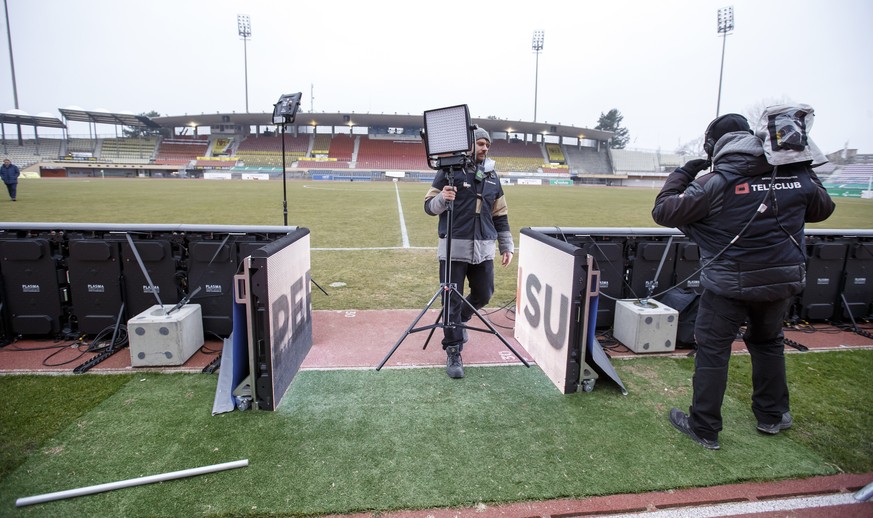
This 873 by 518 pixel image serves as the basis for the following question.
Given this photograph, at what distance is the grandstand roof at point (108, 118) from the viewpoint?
51250 millimetres

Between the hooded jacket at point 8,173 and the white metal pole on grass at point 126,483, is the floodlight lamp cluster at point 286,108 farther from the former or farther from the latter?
the hooded jacket at point 8,173

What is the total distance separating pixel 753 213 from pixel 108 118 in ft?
225

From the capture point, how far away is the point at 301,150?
56.7 meters

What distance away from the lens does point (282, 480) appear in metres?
2.28

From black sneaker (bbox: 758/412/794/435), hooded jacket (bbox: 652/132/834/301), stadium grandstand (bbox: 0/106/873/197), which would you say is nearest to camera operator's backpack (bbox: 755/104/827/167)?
hooded jacket (bbox: 652/132/834/301)

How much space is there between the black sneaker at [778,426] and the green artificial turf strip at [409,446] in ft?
0.16

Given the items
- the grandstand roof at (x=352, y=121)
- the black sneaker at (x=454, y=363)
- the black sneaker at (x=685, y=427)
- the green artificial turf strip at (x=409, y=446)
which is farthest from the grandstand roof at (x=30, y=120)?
the black sneaker at (x=685, y=427)

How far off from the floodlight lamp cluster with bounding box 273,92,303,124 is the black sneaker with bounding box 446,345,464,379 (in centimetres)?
410

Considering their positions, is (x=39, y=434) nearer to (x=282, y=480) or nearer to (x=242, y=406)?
(x=242, y=406)

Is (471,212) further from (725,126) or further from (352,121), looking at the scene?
(352,121)

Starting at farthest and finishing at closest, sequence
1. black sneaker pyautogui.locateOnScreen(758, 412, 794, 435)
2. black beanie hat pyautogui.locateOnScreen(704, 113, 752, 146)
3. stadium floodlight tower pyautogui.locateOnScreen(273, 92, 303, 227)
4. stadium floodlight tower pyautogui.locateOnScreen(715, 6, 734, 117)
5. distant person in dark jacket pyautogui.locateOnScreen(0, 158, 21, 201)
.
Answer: stadium floodlight tower pyautogui.locateOnScreen(715, 6, 734, 117) < distant person in dark jacket pyautogui.locateOnScreen(0, 158, 21, 201) < stadium floodlight tower pyautogui.locateOnScreen(273, 92, 303, 227) < black sneaker pyautogui.locateOnScreen(758, 412, 794, 435) < black beanie hat pyautogui.locateOnScreen(704, 113, 752, 146)

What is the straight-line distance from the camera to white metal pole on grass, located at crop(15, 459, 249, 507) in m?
2.11

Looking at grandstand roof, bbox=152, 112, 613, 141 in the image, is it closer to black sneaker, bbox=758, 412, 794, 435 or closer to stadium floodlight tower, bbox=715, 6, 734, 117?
stadium floodlight tower, bbox=715, 6, 734, 117

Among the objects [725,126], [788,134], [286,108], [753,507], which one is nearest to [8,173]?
[286,108]
